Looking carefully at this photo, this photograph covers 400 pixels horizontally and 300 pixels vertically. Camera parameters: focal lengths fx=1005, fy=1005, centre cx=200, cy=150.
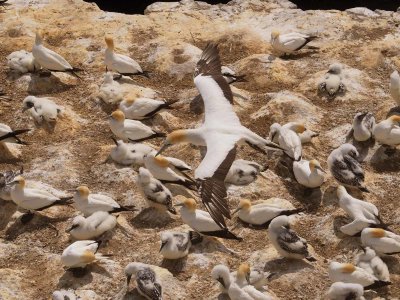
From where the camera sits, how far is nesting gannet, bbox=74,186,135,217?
12.1m

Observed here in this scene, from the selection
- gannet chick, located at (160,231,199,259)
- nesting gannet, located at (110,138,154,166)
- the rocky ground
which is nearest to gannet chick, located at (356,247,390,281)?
the rocky ground

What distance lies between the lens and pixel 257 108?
15.1 meters

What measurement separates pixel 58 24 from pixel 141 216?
21.2 ft

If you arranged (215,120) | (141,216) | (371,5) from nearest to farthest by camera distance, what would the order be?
(141,216), (215,120), (371,5)

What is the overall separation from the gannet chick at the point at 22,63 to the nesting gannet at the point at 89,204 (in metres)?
4.31

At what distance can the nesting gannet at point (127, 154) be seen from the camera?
44.2ft

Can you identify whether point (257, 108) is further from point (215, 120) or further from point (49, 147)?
point (49, 147)

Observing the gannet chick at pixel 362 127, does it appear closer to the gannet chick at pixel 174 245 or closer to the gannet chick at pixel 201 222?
the gannet chick at pixel 201 222

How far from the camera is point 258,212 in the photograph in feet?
39.7

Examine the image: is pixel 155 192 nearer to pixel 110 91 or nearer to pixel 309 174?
pixel 309 174

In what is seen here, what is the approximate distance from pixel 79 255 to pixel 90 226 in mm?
802

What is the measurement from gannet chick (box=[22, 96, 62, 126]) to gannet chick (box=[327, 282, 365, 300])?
566 cm

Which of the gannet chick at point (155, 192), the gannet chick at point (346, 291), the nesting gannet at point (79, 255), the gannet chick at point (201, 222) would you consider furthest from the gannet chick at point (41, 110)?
the gannet chick at point (346, 291)

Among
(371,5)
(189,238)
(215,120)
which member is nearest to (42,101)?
(215,120)
